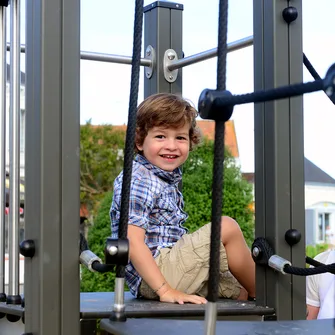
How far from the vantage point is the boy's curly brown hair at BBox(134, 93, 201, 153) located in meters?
1.84

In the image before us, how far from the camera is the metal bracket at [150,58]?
2348mm

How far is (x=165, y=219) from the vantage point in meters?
1.81

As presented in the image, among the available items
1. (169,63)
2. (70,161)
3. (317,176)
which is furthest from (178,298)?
(317,176)

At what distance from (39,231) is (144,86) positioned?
1208 mm

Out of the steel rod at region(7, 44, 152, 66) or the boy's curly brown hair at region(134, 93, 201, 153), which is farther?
the steel rod at region(7, 44, 152, 66)

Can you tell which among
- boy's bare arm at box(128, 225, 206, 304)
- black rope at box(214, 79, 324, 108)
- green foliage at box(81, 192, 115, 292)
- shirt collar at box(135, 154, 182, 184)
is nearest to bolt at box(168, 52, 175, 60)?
shirt collar at box(135, 154, 182, 184)

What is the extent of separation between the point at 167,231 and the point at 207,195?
364 centimetres

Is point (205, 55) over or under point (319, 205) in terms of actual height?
over

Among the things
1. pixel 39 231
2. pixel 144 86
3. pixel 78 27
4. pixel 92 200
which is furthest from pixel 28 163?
pixel 92 200

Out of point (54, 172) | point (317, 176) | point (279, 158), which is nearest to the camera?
point (54, 172)

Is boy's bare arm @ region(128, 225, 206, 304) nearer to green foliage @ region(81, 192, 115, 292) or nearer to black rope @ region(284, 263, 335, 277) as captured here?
black rope @ region(284, 263, 335, 277)

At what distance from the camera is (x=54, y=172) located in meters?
1.30

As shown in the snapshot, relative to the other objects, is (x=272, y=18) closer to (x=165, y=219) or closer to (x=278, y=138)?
(x=278, y=138)

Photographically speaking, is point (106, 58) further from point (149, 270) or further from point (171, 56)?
point (149, 270)
